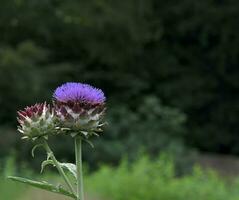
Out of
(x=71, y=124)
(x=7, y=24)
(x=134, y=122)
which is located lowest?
(x=71, y=124)

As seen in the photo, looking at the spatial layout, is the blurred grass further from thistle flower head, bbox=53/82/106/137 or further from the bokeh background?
thistle flower head, bbox=53/82/106/137

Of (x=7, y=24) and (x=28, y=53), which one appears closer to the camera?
(x=28, y=53)

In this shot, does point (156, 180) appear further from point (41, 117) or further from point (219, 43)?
point (219, 43)

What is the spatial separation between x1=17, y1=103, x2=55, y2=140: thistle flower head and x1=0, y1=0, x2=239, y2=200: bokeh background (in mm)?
6395

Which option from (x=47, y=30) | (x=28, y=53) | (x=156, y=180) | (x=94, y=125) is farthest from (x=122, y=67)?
(x=94, y=125)

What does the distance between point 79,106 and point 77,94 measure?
5 cm

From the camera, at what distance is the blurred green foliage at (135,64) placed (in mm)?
13633

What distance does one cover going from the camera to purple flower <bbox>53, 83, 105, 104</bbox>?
82.8 inches

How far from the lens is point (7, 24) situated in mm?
13945

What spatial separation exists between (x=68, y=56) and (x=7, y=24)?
2.30 meters

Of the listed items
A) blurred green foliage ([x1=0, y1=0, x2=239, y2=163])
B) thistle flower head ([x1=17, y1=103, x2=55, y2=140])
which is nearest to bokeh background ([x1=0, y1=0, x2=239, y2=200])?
blurred green foliage ([x1=0, y1=0, x2=239, y2=163])

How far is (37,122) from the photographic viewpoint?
2.15 m

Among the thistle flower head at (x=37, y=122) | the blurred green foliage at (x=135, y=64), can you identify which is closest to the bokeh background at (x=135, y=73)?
the blurred green foliage at (x=135, y=64)

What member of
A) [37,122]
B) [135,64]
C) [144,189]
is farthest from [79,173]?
[135,64]
